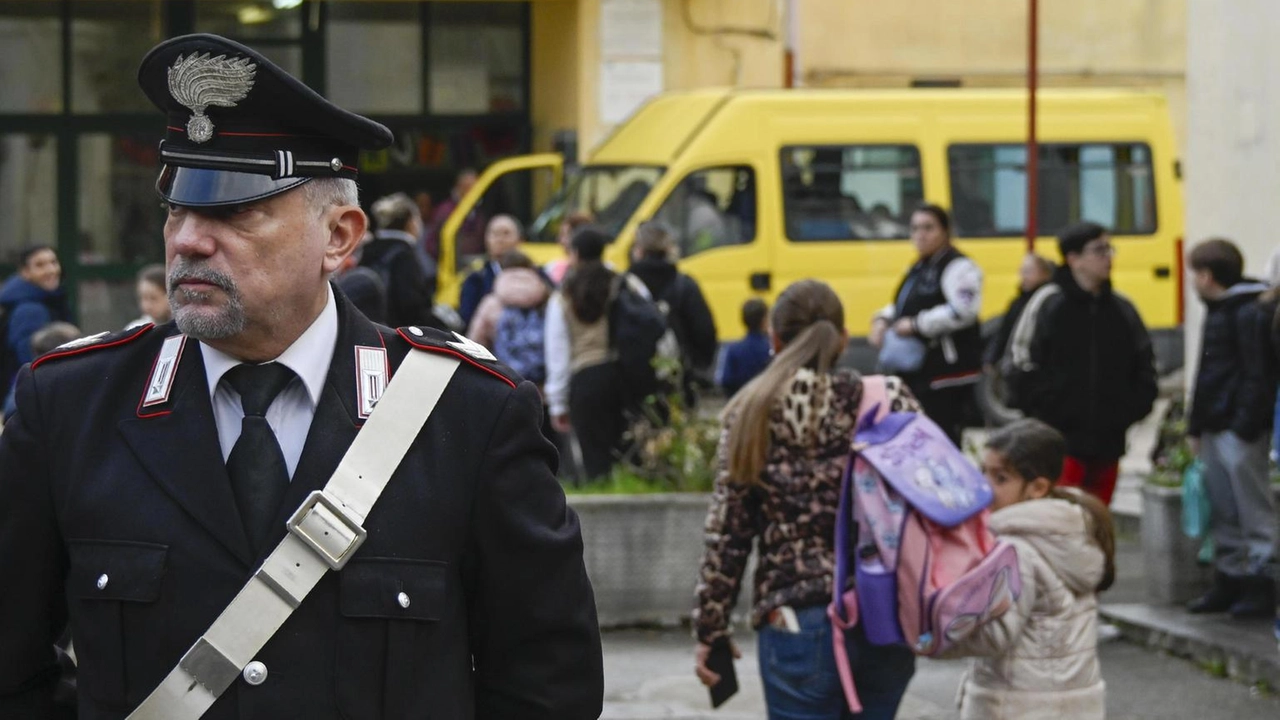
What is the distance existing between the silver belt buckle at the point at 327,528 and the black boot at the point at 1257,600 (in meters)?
6.38

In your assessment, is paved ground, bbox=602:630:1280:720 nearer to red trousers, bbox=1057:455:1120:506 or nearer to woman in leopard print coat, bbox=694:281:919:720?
red trousers, bbox=1057:455:1120:506

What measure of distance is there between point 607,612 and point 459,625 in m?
5.91

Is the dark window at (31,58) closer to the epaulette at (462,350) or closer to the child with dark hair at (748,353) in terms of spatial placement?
the child with dark hair at (748,353)

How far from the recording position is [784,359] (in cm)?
523

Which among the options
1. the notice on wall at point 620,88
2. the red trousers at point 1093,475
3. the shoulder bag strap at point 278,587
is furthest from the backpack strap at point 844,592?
the notice on wall at point 620,88

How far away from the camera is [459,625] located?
265cm

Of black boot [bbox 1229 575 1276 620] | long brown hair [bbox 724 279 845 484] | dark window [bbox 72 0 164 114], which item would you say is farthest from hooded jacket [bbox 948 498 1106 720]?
dark window [bbox 72 0 164 114]

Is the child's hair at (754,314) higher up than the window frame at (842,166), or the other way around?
the window frame at (842,166)

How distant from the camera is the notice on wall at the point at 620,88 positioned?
20.9 metres

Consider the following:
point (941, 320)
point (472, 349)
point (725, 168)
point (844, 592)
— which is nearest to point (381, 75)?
point (725, 168)

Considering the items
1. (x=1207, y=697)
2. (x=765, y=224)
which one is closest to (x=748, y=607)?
(x=1207, y=697)

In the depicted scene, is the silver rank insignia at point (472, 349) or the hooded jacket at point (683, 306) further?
the hooded jacket at point (683, 306)

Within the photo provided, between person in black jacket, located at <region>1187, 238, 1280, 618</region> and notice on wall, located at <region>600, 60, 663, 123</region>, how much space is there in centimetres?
1298

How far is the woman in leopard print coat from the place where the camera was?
5.01 meters
